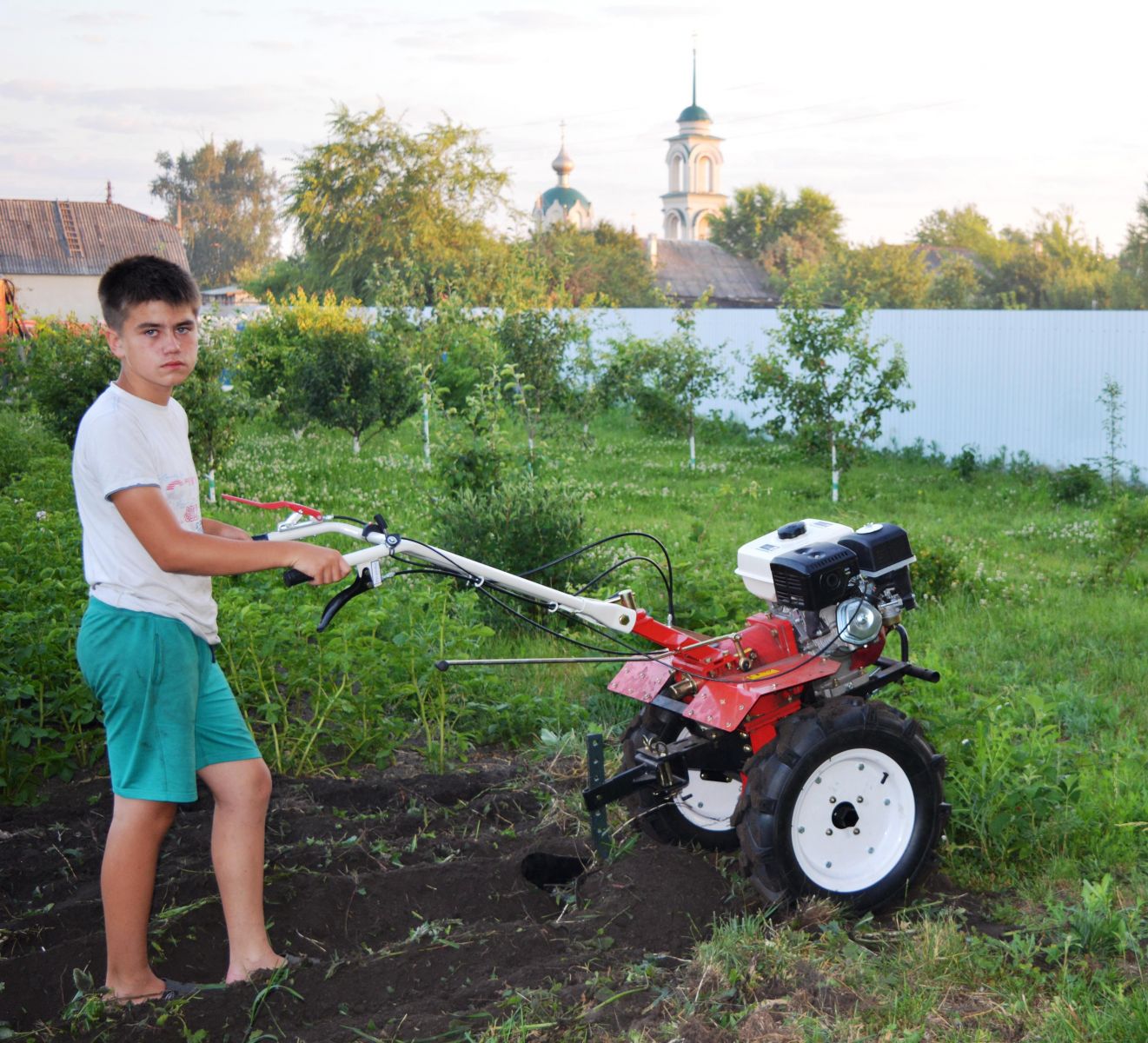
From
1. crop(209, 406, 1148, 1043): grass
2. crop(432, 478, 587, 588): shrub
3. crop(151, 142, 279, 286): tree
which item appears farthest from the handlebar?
crop(151, 142, 279, 286): tree

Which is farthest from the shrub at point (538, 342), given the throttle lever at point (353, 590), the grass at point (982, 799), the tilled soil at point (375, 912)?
the throttle lever at point (353, 590)

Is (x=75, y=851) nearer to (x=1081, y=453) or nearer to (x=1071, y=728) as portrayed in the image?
(x=1071, y=728)

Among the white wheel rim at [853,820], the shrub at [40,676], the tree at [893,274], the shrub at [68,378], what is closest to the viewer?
the white wheel rim at [853,820]

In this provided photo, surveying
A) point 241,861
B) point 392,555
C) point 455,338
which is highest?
point 455,338

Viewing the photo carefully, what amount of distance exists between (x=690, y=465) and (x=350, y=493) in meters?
4.37

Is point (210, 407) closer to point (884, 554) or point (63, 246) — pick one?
point (884, 554)

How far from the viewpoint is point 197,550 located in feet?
8.98

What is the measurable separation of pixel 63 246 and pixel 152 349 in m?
57.7

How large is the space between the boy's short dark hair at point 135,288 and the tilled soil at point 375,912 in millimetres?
1610

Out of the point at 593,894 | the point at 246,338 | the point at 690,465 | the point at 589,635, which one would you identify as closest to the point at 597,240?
the point at 246,338

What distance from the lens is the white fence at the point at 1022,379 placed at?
13.4 meters

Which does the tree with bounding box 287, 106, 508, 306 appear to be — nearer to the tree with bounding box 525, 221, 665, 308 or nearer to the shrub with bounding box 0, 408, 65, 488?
the tree with bounding box 525, 221, 665, 308

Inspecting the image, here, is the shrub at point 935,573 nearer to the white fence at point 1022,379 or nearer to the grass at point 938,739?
the grass at point 938,739

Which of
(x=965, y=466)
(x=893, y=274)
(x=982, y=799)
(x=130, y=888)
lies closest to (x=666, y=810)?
(x=982, y=799)
